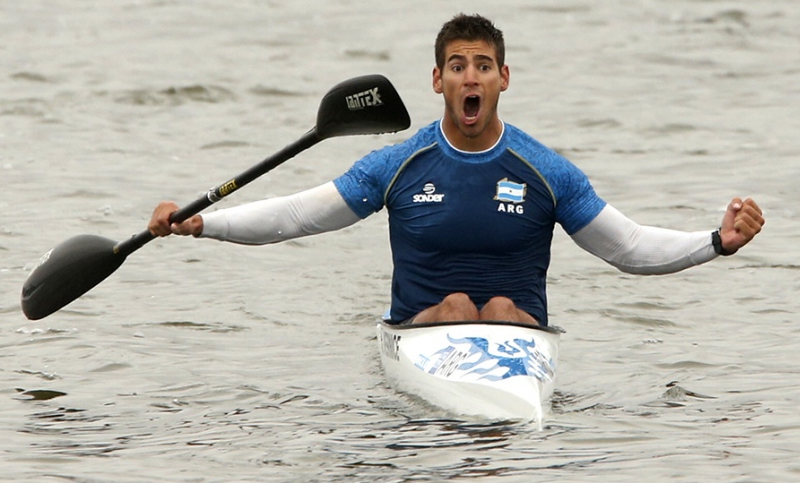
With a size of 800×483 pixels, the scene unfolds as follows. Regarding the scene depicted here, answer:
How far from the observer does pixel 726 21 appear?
20.4 metres

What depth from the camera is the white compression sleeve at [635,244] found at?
7.54 m

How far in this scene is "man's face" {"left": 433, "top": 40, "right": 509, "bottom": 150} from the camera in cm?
747

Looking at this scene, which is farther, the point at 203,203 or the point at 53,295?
the point at 53,295

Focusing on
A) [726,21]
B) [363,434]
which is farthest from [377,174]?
[726,21]

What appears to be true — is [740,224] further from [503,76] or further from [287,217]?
[287,217]

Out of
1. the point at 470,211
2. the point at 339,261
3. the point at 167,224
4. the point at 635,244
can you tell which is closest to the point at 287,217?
the point at 167,224

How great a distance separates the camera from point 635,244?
25.2 feet

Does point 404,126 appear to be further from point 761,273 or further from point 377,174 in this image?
point 761,273

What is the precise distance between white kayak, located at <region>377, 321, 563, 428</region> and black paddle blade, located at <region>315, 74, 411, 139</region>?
1087 millimetres

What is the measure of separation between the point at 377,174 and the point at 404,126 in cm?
43

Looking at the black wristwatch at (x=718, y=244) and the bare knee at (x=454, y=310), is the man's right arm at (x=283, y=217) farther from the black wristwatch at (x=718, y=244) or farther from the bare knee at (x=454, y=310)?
the black wristwatch at (x=718, y=244)

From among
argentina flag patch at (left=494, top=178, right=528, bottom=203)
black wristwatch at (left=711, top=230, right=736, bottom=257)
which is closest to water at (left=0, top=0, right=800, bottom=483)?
black wristwatch at (left=711, top=230, right=736, bottom=257)

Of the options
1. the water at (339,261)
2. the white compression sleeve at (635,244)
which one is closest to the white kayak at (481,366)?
the water at (339,261)

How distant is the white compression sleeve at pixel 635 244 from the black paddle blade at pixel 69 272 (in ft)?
8.02
